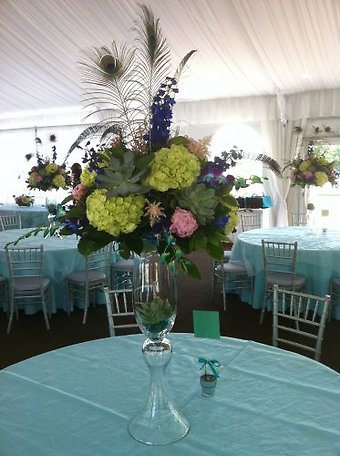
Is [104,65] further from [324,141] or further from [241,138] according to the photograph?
[241,138]

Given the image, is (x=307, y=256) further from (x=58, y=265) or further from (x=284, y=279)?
(x=58, y=265)

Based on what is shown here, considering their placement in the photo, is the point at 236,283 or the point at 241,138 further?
the point at 241,138

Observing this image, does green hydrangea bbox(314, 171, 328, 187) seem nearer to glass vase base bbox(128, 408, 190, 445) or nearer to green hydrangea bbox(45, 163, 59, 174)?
green hydrangea bbox(45, 163, 59, 174)

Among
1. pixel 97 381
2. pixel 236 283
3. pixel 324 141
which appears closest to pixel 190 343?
pixel 97 381

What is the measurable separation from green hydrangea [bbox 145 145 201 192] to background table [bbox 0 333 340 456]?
29.3 inches

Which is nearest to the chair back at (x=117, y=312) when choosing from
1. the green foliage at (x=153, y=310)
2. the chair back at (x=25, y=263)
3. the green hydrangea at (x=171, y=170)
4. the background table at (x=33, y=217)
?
the green foliage at (x=153, y=310)

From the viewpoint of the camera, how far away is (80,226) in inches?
50.1

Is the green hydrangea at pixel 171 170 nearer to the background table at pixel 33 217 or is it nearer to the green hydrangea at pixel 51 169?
the green hydrangea at pixel 51 169

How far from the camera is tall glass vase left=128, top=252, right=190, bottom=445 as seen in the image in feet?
4.20

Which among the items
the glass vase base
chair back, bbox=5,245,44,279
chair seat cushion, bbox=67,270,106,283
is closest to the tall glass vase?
the glass vase base

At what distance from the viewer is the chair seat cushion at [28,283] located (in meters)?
3.91

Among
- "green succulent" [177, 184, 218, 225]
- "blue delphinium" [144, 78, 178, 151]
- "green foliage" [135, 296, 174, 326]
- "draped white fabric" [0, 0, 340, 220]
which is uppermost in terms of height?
"draped white fabric" [0, 0, 340, 220]

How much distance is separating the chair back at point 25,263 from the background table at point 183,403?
2.26 meters

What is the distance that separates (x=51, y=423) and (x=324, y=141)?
7.27m
